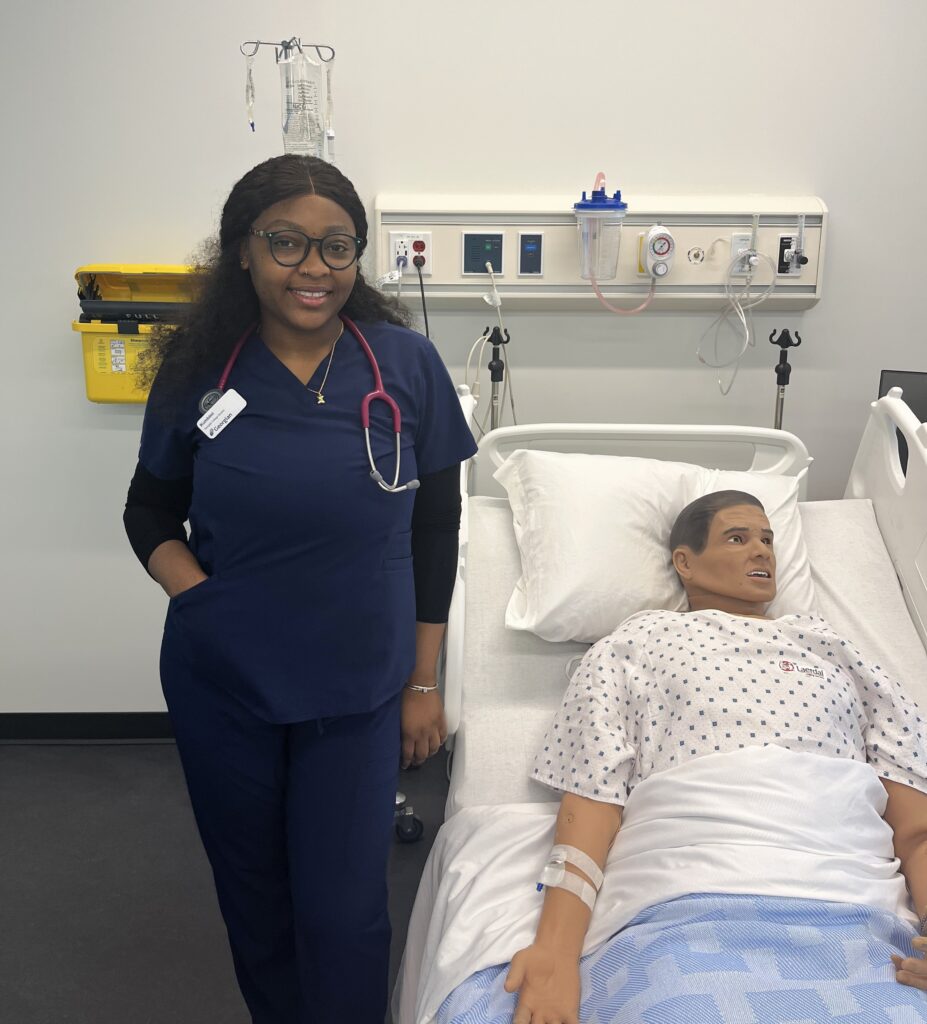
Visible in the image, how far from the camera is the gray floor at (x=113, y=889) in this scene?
75.4 inches

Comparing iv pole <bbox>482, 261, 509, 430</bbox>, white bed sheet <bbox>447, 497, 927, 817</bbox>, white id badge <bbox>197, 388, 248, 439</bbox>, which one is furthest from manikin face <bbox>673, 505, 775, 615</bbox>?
white id badge <bbox>197, 388, 248, 439</bbox>

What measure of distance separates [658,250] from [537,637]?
40.9 inches

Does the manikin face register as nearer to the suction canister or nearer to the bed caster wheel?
the suction canister

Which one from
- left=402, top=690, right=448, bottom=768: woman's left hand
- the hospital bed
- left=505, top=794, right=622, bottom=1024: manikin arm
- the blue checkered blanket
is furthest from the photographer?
the hospital bed

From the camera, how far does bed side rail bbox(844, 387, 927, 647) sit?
6.74 feet

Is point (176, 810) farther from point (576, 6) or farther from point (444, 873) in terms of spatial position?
point (576, 6)

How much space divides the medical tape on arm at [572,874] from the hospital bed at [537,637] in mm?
212

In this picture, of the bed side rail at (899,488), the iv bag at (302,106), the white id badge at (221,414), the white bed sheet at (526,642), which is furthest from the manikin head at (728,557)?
the iv bag at (302,106)

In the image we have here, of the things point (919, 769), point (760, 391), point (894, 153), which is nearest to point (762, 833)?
point (919, 769)

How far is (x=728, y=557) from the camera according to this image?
187 centimetres

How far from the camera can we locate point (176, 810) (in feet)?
8.43

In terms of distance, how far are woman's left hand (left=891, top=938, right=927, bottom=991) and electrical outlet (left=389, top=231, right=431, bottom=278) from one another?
1.84m

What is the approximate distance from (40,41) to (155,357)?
1366 mm

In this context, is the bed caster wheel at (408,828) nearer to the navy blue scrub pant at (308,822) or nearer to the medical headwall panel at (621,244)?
the navy blue scrub pant at (308,822)
